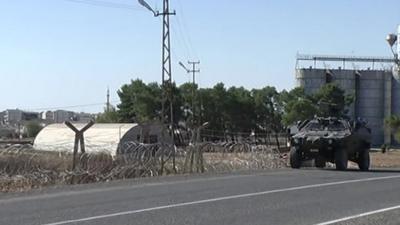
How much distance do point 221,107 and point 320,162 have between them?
73035 mm

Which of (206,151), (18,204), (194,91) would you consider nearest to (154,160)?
(206,151)

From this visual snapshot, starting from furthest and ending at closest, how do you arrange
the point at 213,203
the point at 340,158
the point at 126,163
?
the point at 340,158 < the point at 126,163 < the point at 213,203

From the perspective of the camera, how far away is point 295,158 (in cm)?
2725

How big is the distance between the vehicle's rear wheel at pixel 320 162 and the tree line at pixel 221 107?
215ft

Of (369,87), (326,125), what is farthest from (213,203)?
(369,87)

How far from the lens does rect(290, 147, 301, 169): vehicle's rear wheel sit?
1067 inches

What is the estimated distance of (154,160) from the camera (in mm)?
24969

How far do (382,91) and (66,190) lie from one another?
134093 millimetres

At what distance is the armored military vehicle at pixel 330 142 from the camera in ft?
86.9

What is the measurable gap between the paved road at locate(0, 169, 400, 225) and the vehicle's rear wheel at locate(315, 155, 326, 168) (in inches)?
258

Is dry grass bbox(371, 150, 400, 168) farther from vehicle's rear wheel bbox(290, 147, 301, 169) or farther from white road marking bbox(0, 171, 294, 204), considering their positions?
white road marking bbox(0, 171, 294, 204)

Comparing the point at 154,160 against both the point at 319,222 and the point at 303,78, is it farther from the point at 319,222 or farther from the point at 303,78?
the point at 303,78

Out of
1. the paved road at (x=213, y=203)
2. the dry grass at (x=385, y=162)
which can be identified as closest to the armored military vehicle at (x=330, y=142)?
the paved road at (x=213, y=203)

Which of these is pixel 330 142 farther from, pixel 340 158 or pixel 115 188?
pixel 115 188
